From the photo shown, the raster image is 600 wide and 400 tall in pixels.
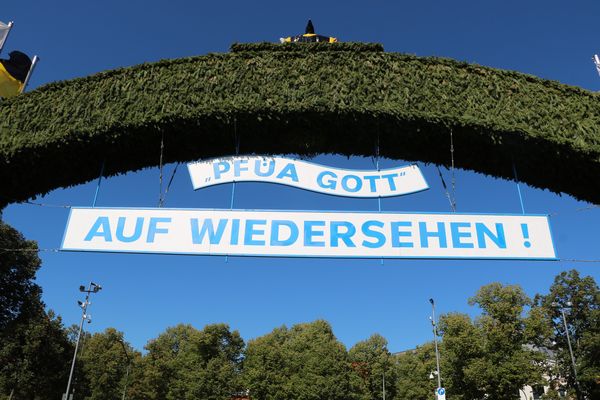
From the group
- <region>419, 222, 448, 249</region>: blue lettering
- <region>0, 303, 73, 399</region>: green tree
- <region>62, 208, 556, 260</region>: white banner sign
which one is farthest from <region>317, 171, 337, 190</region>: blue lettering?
<region>0, 303, 73, 399</region>: green tree

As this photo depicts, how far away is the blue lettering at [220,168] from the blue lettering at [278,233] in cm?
135

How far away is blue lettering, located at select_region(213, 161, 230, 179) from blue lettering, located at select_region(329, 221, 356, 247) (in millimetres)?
1886

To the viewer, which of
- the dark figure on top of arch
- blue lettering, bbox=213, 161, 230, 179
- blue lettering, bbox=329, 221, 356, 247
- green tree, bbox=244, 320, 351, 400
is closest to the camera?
blue lettering, bbox=329, 221, 356, 247

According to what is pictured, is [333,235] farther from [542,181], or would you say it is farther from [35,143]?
[35,143]

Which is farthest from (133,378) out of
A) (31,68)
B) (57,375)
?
(31,68)

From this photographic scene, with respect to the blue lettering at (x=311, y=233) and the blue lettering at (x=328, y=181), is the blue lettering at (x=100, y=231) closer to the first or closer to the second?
the blue lettering at (x=311, y=233)

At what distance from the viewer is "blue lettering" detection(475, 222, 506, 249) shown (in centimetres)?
569

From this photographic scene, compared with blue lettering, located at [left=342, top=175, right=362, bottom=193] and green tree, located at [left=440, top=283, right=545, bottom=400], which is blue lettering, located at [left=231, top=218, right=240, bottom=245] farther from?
green tree, located at [left=440, top=283, right=545, bottom=400]

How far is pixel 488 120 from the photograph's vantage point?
6.20 meters

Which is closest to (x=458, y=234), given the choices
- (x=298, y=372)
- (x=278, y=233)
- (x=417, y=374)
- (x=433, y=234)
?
(x=433, y=234)

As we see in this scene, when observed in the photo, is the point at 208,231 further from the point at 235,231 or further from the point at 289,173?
the point at 289,173

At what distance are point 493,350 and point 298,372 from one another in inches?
709

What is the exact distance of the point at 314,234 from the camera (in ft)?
18.6

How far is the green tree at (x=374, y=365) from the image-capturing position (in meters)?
44.8
